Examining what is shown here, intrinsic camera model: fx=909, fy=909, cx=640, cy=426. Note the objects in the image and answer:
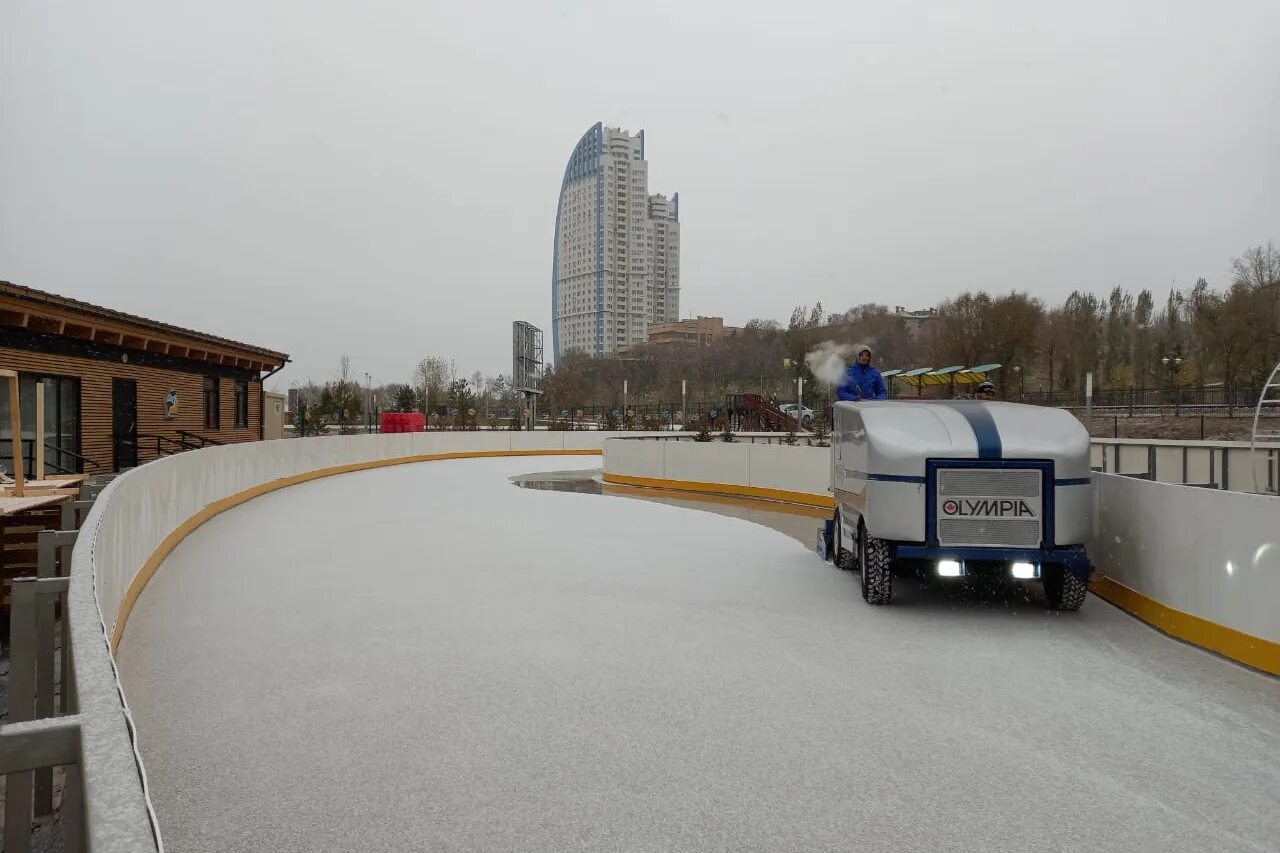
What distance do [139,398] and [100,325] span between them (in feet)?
11.1

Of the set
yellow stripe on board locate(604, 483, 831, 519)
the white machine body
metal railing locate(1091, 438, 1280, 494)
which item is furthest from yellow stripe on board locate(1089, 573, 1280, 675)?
yellow stripe on board locate(604, 483, 831, 519)

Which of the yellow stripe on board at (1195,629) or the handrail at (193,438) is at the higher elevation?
the handrail at (193,438)

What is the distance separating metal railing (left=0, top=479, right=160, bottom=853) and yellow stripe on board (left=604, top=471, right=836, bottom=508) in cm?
1451

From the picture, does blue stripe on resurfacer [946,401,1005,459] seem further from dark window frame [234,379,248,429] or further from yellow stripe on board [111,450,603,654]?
dark window frame [234,379,248,429]

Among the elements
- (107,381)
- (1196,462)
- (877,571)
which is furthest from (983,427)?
(107,381)

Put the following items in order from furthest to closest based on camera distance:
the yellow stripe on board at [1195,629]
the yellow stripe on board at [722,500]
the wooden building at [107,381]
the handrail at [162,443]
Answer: the handrail at [162,443]
the wooden building at [107,381]
the yellow stripe on board at [722,500]
the yellow stripe on board at [1195,629]

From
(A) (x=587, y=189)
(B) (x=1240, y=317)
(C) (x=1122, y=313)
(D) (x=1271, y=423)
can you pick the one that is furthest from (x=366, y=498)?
(A) (x=587, y=189)

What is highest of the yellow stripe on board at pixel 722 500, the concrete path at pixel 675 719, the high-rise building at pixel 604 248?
the high-rise building at pixel 604 248

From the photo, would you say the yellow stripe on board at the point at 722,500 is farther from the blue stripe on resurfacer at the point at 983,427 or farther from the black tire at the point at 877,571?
the blue stripe on resurfacer at the point at 983,427

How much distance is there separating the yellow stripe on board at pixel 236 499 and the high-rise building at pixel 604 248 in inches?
5253

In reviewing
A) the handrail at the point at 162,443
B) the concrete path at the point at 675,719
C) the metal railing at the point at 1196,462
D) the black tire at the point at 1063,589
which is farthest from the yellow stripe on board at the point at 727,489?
the handrail at the point at 162,443

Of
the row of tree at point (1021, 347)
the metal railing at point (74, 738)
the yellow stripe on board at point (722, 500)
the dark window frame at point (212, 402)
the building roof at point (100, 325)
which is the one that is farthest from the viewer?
the row of tree at point (1021, 347)

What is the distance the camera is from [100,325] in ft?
74.1

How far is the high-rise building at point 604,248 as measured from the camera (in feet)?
573
